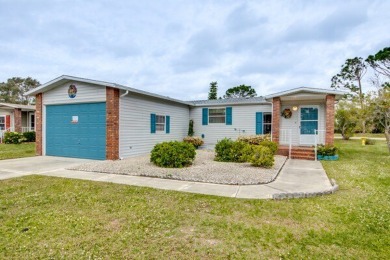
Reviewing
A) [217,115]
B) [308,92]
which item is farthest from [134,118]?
[308,92]

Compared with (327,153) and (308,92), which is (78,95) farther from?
(327,153)

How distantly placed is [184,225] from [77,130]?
9.07 metres

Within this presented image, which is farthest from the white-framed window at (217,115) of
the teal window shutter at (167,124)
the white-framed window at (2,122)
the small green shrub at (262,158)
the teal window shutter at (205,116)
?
the white-framed window at (2,122)

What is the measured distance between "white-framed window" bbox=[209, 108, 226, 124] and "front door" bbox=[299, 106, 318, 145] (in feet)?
15.7

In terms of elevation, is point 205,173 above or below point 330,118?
below

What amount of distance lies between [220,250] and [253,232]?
0.67m

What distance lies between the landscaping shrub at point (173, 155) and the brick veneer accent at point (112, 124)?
225cm

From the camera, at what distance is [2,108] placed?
63.3 feet

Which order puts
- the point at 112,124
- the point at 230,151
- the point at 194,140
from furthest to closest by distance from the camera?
the point at 194,140, the point at 112,124, the point at 230,151

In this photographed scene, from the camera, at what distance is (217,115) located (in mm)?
15148

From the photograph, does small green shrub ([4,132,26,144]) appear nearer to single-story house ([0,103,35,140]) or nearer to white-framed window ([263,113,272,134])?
single-story house ([0,103,35,140])

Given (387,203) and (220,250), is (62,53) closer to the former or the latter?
(220,250)

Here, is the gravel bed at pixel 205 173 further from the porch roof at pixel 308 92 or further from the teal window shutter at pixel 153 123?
the porch roof at pixel 308 92

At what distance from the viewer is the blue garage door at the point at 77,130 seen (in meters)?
9.80
